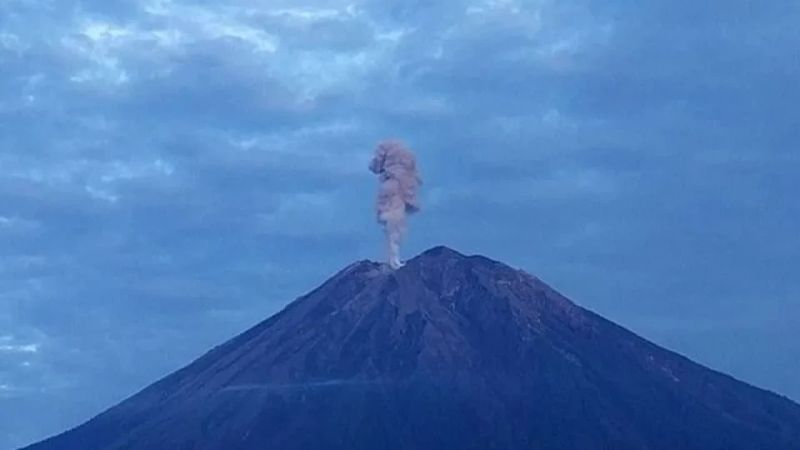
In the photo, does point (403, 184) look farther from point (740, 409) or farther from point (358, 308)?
point (740, 409)

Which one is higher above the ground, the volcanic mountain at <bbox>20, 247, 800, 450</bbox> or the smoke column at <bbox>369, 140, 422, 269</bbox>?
the smoke column at <bbox>369, 140, 422, 269</bbox>

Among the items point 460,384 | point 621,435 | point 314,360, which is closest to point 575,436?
point 621,435

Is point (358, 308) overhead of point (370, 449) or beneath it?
overhead

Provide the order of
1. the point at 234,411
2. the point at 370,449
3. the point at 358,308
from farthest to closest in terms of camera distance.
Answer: the point at 358,308 < the point at 234,411 < the point at 370,449

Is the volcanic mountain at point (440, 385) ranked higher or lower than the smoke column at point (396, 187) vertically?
lower
